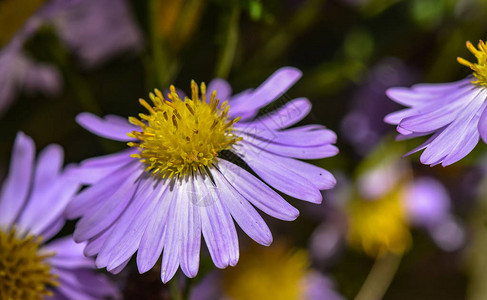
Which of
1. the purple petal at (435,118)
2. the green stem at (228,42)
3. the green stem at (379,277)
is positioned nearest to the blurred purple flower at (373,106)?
the green stem at (379,277)

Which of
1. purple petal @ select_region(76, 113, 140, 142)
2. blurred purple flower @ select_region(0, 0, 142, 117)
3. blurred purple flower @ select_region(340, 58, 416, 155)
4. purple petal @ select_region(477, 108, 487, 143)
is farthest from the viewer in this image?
blurred purple flower @ select_region(340, 58, 416, 155)

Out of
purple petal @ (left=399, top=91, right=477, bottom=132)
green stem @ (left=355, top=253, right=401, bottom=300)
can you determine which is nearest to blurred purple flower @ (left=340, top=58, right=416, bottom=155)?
green stem @ (left=355, top=253, right=401, bottom=300)

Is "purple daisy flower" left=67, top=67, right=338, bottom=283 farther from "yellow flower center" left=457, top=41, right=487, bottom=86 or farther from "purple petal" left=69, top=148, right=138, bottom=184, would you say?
"yellow flower center" left=457, top=41, right=487, bottom=86

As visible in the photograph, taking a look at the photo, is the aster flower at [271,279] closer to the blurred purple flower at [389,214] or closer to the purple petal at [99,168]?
the blurred purple flower at [389,214]

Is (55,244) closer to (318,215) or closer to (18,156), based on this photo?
(18,156)

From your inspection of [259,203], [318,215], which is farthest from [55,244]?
[318,215]

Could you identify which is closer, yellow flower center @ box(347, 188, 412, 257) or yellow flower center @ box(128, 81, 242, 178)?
yellow flower center @ box(128, 81, 242, 178)

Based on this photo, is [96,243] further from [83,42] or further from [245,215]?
[83,42]
